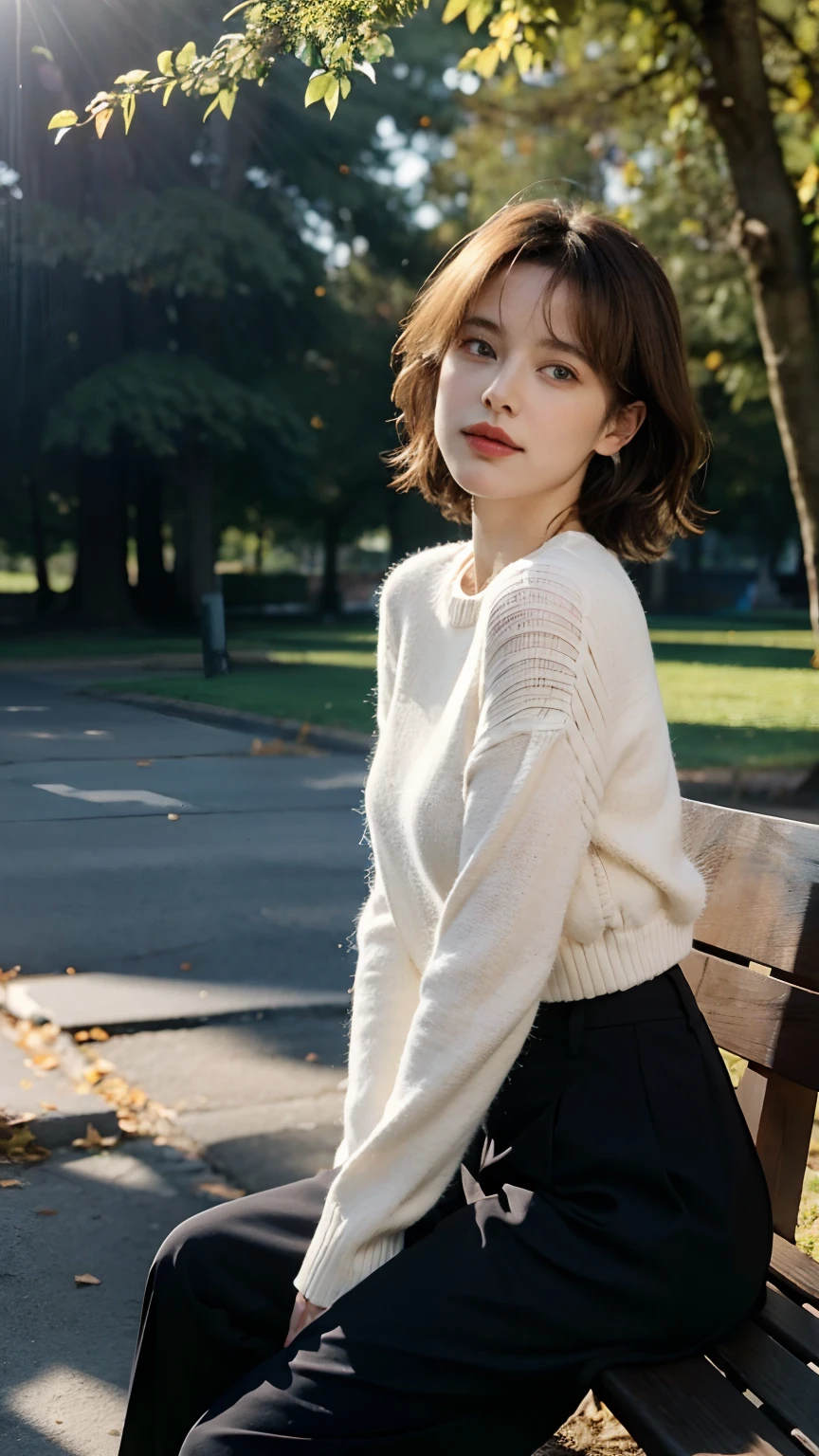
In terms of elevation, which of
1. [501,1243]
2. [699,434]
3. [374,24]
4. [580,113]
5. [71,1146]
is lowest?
[71,1146]

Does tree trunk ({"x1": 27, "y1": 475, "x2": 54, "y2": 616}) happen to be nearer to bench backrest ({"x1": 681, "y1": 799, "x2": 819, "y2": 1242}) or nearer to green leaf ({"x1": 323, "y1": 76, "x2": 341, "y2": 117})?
green leaf ({"x1": 323, "y1": 76, "x2": 341, "y2": 117})

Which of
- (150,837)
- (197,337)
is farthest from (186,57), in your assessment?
(150,837)

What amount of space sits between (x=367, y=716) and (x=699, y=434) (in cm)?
188

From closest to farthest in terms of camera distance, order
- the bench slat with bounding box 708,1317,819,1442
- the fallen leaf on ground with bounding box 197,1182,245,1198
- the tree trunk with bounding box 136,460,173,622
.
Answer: the bench slat with bounding box 708,1317,819,1442 < the tree trunk with bounding box 136,460,173,622 < the fallen leaf on ground with bounding box 197,1182,245,1198

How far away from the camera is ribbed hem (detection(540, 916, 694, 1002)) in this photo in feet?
5.19

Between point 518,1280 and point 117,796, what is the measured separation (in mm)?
1785

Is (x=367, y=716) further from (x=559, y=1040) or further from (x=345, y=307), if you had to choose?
(x=559, y=1040)

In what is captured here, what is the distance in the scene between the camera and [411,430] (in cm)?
212

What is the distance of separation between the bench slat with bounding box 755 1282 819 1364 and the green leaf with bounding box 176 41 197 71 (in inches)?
87.5

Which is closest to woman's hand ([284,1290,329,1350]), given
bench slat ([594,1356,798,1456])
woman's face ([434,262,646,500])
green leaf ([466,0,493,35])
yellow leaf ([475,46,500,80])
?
bench slat ([594,1356,798,1456])

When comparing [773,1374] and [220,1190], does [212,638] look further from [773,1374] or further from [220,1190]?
[773,1374]

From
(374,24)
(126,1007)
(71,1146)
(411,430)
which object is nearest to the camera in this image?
(411,430)

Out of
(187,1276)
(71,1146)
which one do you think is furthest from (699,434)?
(71,1146)

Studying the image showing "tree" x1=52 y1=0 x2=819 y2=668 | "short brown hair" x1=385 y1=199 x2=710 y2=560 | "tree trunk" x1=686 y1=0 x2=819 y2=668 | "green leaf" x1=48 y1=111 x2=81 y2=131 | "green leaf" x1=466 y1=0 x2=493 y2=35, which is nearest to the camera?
"short brown hair" x1=385 y1=199 x2=710 y2=560
